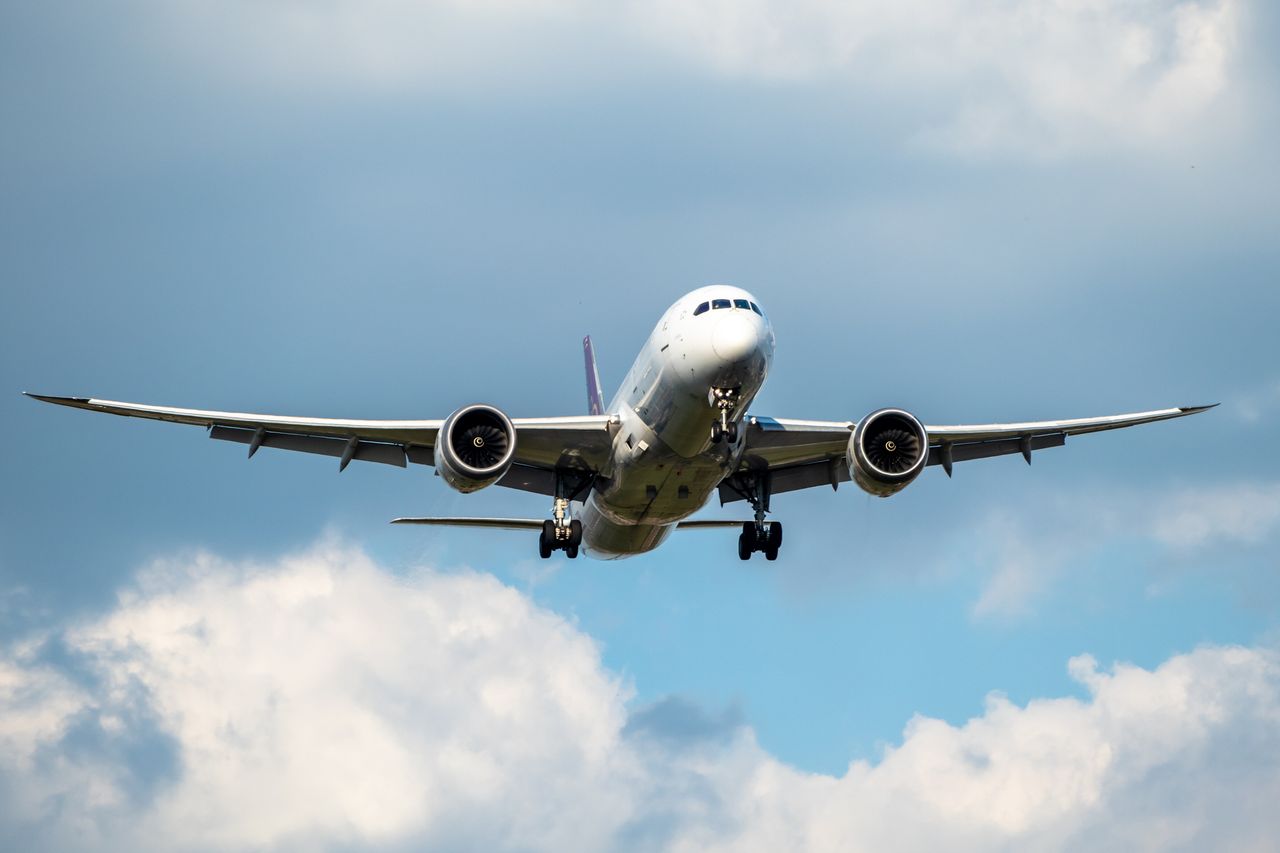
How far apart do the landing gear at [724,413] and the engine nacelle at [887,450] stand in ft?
13.9

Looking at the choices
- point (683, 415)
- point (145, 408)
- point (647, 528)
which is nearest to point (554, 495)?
point (647, 528)

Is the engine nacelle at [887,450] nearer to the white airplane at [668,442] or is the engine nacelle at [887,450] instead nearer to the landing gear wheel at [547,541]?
the white airplane at [668,442]

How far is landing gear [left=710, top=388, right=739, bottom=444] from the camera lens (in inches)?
1436

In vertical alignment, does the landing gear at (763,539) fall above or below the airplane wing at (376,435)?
below

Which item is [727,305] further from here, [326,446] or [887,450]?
[326,446]

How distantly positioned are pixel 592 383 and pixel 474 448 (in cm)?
1718

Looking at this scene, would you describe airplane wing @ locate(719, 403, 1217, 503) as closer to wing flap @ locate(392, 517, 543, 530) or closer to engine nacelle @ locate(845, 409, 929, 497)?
engine nacelle @ locate(845, 409, 929, 497)

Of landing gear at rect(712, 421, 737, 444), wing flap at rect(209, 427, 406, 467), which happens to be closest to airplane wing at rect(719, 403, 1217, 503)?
landing gear at rect(712, 421, 737, 444)

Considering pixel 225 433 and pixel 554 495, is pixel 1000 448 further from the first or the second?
pixel 225 433

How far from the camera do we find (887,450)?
40688mm

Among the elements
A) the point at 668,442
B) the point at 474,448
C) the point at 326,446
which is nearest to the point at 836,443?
the point at 668,442

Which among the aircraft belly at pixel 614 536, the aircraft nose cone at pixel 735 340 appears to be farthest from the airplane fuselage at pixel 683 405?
the aircraft belly at pixel 614 536

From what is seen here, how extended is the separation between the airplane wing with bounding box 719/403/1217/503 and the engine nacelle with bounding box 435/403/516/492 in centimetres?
598

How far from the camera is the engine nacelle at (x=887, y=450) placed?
40.2 meters
